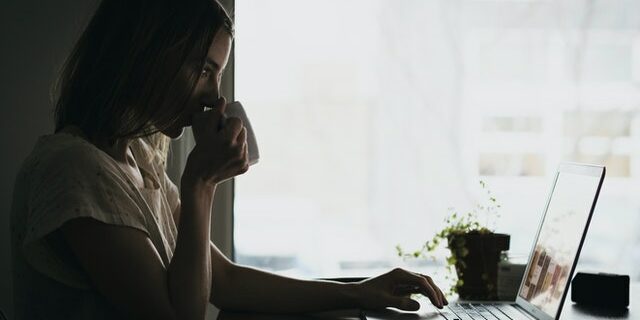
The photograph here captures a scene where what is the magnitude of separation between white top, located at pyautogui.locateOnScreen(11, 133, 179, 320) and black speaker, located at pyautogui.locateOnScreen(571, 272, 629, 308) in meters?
0.81

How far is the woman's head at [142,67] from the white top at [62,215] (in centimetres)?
7

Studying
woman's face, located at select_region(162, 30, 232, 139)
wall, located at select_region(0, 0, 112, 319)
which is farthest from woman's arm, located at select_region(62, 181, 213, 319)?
wall, located at select_region(0, 0, 112, 319)

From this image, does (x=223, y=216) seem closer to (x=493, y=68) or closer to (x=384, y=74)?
(x=384, y=74)

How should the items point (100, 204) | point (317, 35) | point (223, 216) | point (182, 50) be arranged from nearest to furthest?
point (100, 204), point (182, 50), point (223, 216), point (317, 35)

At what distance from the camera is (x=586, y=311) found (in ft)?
4.91

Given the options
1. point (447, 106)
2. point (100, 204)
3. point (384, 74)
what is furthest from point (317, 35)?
point (100, 204)

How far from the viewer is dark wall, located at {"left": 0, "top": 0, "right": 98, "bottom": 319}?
184cm

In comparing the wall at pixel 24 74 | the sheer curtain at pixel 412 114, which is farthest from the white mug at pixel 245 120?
the sheer curtain at pixel 412 114

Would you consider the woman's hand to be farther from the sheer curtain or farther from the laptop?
the sheer curtain

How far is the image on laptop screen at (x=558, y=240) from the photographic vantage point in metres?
1.30

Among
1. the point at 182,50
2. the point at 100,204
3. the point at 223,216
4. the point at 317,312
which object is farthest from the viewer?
the point at 223,216

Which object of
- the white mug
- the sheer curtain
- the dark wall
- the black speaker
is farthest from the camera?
the sheer curtain

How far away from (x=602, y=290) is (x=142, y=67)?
94cm

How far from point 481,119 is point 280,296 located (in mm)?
1039
